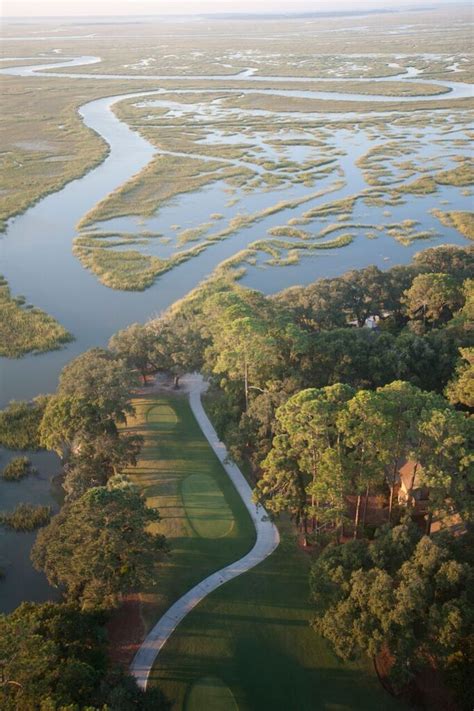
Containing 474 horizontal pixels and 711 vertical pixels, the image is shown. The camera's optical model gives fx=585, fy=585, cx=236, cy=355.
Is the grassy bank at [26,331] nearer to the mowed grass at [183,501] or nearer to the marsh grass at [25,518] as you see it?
the mowed grass at [183,501]

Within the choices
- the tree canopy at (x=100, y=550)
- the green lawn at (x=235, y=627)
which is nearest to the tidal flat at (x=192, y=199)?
the tree canopy at (x=100, y=550)

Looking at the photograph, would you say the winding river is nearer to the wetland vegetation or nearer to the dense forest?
the wetland vegetation

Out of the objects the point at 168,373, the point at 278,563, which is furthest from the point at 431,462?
the point at 168,373

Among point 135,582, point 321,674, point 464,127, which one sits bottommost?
point 321,674

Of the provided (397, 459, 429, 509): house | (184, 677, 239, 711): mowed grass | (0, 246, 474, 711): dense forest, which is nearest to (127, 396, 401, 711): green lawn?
(184, 677, 239, 711): mowed grass

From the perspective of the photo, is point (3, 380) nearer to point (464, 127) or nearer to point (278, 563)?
point (278, 563)
